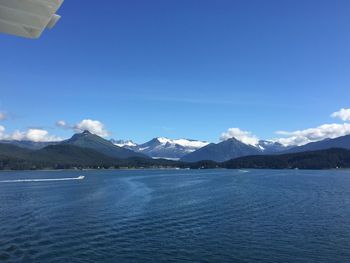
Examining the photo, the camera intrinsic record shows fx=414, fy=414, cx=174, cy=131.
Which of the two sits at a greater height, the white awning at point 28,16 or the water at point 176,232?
the white awning at point 28,16

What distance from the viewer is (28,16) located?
7.12 metres

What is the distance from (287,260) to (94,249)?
2079cm

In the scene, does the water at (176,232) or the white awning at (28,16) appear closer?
the white awning at (28,16)

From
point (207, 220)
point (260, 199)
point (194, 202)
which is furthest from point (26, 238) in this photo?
point (260, 199)

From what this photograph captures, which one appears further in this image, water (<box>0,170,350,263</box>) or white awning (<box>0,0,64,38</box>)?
water (<box>0,170,350,263</box>)

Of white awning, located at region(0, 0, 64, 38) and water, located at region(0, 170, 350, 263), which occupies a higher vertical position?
white awning, located at region(0, 0, 64, 38)

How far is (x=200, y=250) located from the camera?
151 ft

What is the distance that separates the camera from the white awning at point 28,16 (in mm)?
6516

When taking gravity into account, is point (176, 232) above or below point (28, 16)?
below

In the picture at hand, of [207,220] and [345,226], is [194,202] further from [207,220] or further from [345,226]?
[345,226]

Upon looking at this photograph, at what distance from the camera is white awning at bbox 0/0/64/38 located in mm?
6516

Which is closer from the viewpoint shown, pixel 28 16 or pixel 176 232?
pixel 28 16

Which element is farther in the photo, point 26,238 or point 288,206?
point 288,206

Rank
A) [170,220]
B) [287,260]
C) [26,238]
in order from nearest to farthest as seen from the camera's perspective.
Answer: [287,260] < [26,238] < [170,220]
